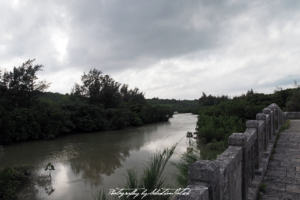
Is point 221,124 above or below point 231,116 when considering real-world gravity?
below

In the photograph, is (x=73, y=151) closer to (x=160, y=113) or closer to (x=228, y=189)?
(x=228, y=189)

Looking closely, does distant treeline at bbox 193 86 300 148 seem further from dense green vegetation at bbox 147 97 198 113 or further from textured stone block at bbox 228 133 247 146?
dense green vegetation at bbox 147 97 198 113

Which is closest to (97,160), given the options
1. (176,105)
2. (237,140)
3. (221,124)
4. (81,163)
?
(81,163)

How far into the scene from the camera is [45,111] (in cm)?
1805

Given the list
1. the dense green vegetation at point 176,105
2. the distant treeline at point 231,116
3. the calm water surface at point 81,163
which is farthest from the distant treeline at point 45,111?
the dense green vegetation at point 176,105

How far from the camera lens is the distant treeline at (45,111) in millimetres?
15203

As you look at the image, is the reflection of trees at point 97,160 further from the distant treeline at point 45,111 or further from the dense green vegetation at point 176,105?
the dense green vegetation at point 176,105

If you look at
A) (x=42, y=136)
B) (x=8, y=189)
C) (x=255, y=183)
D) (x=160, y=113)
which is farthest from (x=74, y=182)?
(x=160, y=113)

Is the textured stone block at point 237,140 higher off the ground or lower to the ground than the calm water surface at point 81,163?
higher

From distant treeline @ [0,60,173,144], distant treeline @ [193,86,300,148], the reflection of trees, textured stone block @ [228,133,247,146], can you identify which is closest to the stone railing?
textured stone block @ [228,133,247,146]

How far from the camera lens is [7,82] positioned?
18.1 meters

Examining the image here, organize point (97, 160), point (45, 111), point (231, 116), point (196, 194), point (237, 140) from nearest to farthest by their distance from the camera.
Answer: point (196, 194) < point (237, 140) < point (97, 160) < point (231, 116) < point (45, 111)

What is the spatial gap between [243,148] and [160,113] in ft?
102

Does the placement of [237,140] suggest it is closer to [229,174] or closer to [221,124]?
[229,174]
